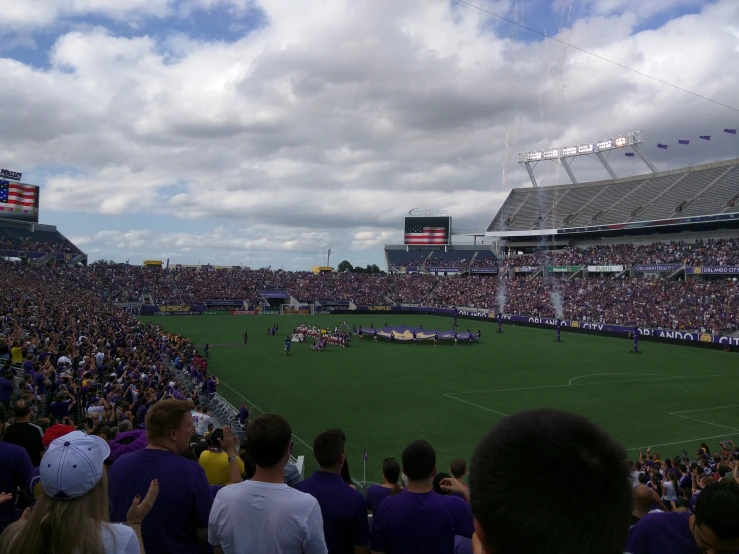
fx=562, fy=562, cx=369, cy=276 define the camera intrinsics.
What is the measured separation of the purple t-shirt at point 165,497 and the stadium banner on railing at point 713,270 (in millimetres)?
66288

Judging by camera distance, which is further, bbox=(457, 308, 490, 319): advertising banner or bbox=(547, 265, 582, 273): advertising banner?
bbox=(547, 265, 582, 273): advertising banner

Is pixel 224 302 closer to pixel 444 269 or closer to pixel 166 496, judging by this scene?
pixel 444 269

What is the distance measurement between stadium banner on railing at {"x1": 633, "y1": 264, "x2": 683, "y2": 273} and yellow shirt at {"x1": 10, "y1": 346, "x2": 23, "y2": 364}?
2587 inches

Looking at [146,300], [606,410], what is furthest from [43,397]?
[146,300]

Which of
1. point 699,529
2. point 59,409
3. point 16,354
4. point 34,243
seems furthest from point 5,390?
point 34,243

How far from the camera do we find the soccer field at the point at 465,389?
794 inches

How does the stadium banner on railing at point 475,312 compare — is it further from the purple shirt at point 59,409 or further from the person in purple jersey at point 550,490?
the person in purple jersey at point 550,490

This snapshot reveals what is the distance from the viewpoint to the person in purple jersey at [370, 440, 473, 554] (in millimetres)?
3781

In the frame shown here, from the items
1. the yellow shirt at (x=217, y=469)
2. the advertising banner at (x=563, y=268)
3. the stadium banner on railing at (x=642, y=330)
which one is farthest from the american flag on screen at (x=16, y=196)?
the yellow shirt at (x=217, y=469)

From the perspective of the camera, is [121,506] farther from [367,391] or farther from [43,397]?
[367,391]

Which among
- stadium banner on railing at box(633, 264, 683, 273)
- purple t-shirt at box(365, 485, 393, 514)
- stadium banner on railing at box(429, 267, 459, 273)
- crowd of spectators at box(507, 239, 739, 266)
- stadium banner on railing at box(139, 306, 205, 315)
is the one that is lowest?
stadium banner on railing at box(139, 306, 205, 315)

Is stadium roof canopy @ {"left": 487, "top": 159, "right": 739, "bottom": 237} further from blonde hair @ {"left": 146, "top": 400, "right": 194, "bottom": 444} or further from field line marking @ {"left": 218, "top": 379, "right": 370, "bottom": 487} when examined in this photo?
blonde hair @ {"left": 146, "top": 400, "right": 194, "bottom": 444}

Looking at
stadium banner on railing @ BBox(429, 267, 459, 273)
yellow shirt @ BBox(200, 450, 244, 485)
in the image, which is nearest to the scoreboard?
stadium banner on railing @ BBox(429, 267, 459, 273)

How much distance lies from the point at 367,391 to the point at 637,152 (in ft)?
239
